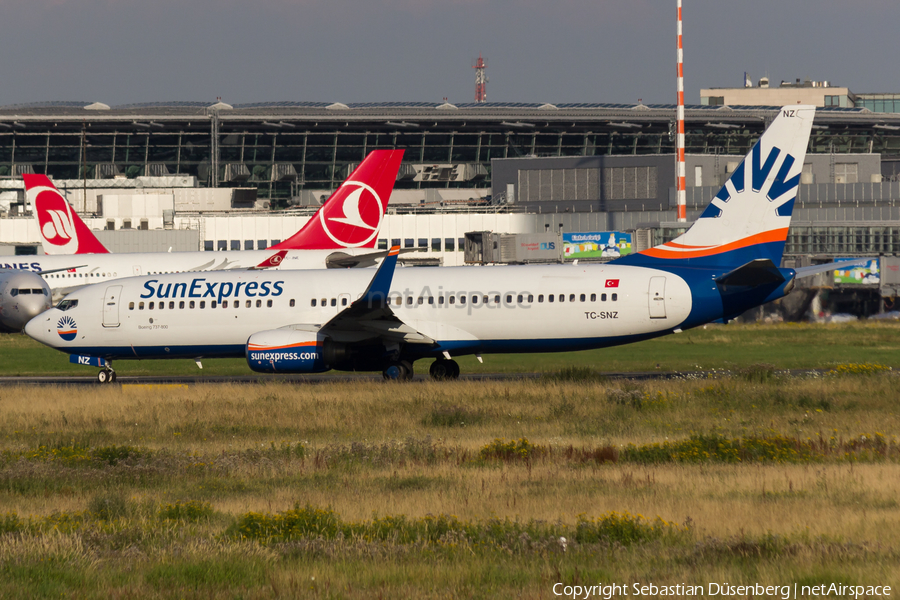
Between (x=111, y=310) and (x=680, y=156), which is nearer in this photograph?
(x=111, y=310)

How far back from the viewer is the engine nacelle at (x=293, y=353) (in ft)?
93.1

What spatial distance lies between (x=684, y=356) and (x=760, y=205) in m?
12.6

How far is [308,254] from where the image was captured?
47969 millimetres

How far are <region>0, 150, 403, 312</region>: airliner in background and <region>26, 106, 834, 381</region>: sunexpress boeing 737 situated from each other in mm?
15180

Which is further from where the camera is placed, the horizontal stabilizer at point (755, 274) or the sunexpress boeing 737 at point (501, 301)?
the sunexpress boeing 737 at point (501, 301)

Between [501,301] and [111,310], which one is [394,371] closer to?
[501,301]

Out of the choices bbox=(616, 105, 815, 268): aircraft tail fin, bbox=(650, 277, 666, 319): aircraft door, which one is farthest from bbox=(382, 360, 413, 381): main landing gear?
bbox=(616, 105, 815, 268): aircraft tail fin

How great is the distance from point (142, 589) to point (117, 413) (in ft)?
50.0

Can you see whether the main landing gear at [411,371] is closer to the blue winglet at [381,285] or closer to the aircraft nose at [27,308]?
the blue winglet at [381,285]

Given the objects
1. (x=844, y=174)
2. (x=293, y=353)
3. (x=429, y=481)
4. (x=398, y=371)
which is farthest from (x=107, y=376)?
(x=844, y=174)

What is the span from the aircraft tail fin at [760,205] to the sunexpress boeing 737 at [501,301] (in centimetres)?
3

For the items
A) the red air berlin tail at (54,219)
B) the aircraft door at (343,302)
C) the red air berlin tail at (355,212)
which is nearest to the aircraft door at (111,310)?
the aircraft door at (343,302)

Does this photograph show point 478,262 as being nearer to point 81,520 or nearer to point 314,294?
point 314,294

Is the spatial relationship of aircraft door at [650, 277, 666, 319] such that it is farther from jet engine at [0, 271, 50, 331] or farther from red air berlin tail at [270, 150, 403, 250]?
jet engine at [0, 271, 50, 331]
